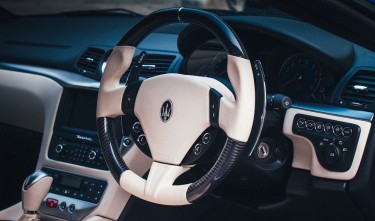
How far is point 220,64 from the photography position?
234 cm

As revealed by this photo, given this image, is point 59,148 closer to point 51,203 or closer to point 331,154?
point 51,203

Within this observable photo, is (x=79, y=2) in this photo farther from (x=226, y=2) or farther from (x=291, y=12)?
(x=291, y=12)

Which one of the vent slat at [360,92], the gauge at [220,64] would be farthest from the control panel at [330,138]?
A: the gauge at [220,64]

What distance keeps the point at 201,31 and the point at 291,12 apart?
93 centimetres

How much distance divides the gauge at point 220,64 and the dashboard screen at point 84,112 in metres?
0.60

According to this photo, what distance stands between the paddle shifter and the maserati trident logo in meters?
0.64

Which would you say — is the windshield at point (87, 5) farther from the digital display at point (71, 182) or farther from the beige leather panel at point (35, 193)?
the beige leather panel at point (35, 193)

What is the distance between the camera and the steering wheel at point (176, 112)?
1709 mm

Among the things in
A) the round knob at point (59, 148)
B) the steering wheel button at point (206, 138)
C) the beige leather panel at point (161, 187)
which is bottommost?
the round knob at point (59, 148)

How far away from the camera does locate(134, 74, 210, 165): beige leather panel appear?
1.79 meters

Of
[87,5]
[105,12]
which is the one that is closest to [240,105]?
[105,12]

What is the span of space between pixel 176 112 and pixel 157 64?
2.79 feet

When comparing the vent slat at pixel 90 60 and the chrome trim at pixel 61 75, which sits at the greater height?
the vent slat at pixel 90 60

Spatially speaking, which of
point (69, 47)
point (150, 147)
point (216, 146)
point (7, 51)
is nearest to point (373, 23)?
point (216, 146)
